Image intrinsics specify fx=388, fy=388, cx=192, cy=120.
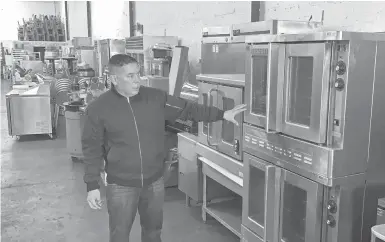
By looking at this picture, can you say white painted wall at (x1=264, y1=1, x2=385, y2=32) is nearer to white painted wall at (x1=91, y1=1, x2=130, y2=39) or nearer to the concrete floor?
the concrete floor

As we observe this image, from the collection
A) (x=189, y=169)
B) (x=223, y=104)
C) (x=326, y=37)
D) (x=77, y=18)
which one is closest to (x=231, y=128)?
(x=223, y=104)

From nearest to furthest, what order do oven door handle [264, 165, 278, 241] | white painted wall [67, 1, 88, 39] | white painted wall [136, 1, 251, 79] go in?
oven door handle [264, 165, 278, 241] < white painted wall [136, 1, 251, 79] < white painted wall [67, 1, 88, 39]

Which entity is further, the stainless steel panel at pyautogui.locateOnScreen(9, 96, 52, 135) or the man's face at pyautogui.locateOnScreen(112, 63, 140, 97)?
the stainless steel panel at pyautogui.locateOnScreen(9, 96, 52, 135)

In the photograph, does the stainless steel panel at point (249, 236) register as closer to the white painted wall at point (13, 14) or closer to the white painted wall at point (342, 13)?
the white painted wall at point (342, 13)

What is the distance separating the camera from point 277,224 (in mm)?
2266

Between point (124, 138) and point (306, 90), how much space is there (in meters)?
1.08

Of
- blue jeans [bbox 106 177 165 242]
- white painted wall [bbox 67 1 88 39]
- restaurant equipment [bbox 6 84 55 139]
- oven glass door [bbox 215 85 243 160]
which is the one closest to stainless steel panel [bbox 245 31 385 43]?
oven glass door [bbox 215 85 243 160]

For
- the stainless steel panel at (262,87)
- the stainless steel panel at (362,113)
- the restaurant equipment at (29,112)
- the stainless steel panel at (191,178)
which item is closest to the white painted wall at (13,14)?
the restaurant equipment at (29,112)

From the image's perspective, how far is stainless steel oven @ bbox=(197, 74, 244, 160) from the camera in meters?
2.69

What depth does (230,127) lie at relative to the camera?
2.88 metres

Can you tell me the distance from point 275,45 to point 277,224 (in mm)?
1026

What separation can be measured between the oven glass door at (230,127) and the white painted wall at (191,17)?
156 cm

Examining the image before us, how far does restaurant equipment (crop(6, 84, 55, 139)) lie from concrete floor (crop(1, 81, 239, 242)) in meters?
1.07

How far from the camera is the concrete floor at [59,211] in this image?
3.36 metres
